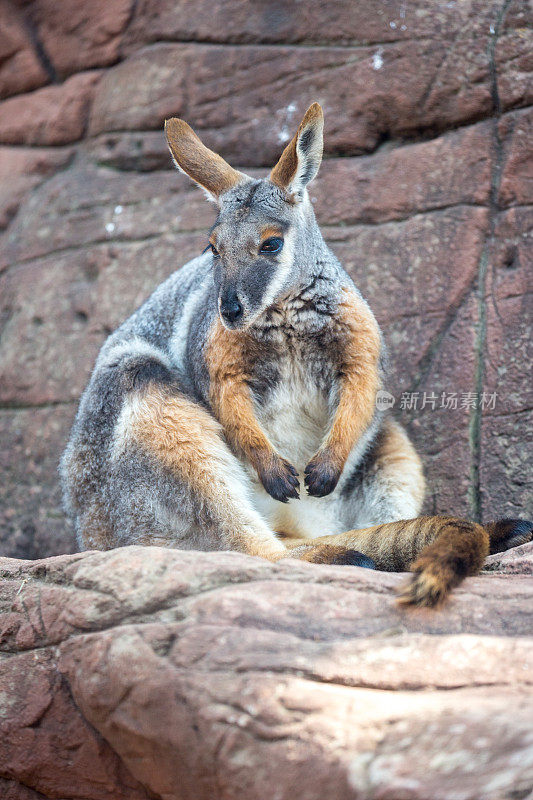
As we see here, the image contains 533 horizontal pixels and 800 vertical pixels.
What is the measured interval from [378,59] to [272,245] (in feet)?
9.01

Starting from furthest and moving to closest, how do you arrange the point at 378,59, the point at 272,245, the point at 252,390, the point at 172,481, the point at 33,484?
the point at 33,484 → the point at 378,59 → the point at 252,390 → the point at 272,245 → the point at 172,481

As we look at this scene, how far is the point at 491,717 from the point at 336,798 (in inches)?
20.2

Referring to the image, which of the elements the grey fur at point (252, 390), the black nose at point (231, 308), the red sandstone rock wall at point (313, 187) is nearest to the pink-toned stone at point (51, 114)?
the red sandstone rock wall at point (313, 187)

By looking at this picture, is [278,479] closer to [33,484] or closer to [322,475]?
[322,475]

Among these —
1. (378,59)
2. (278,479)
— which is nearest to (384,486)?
(278,479)

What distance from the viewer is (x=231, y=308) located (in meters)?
4.52

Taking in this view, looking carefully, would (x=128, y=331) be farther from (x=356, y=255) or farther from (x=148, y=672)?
(x=148, y=672)

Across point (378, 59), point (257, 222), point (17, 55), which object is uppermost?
point (17, 55)

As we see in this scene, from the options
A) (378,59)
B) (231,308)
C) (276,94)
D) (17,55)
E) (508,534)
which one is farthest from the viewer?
(17,55)

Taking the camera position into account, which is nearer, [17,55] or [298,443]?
[298,443]

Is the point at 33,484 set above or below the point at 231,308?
below

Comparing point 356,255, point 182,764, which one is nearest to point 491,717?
point 182,764

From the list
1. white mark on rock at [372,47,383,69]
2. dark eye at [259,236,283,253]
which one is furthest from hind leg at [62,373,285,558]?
white mark on rock at [372,47,383,69]

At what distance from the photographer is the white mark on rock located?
6.68 meters
